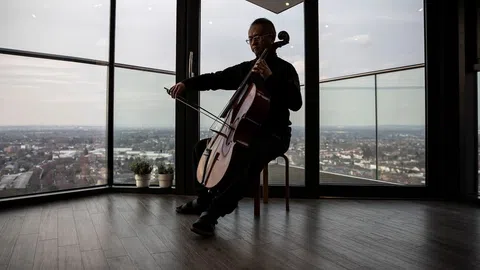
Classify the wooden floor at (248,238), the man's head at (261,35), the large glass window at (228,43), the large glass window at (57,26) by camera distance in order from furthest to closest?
the large glass window at (228,43), the large glass window at (57,26), the man's head at (261,35), the wooden floor at (248,238)

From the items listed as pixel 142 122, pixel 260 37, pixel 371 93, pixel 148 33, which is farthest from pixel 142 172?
pixel 371 93

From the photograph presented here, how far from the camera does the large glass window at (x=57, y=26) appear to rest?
2.50m

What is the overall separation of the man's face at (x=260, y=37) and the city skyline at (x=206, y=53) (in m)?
0.90

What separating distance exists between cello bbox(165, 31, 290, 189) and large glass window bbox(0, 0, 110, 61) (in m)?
1.74

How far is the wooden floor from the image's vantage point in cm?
142

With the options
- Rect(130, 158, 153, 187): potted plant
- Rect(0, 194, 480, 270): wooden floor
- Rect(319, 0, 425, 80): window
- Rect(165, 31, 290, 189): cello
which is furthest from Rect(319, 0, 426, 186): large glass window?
Rect(130, 158, 153, 187): potted plant

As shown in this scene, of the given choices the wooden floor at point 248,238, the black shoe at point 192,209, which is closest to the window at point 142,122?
the wooden floor at point 248,238

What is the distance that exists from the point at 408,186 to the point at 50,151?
10.2 ft

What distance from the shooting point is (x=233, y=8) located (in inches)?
120

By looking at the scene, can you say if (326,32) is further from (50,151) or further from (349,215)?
(50,151)

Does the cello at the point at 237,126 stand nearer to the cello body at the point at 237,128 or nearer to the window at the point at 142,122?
the cello body at the point at 237,128

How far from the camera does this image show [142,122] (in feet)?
10.3

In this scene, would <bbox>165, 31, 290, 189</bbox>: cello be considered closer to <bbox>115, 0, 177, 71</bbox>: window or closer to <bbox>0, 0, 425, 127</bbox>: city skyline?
<bbox>0, 0, 425, 127</bbox>: city skyline

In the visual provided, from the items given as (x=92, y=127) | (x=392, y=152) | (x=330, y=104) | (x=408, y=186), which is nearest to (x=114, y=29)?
(x=92, y=127)
